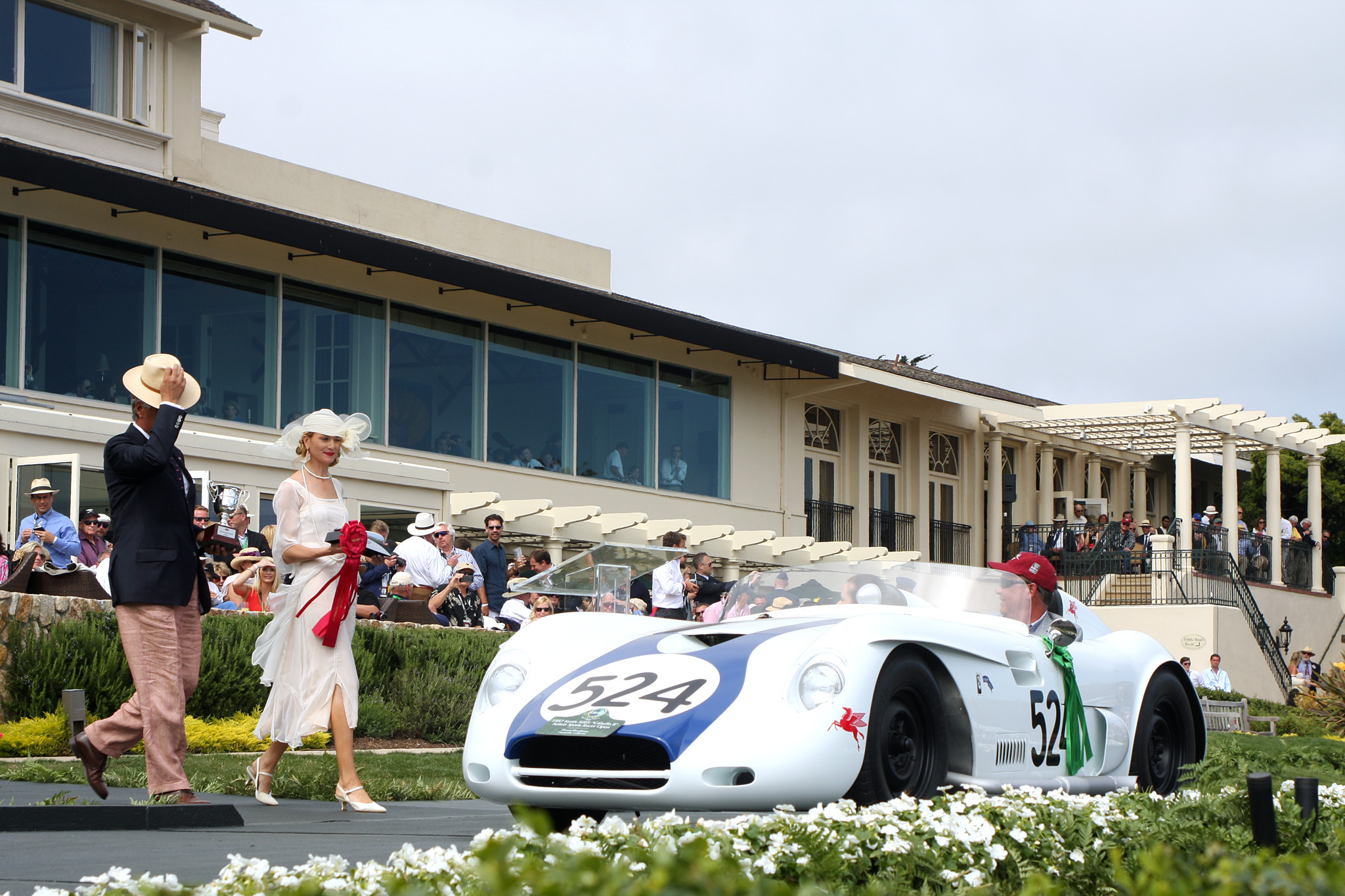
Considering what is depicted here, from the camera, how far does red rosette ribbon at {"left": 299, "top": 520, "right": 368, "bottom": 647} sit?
303 inches

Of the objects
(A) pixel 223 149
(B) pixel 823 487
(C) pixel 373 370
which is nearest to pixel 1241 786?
(C) pixel 373 370

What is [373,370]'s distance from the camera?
22594mm

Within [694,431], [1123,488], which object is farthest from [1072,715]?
[1123,488]

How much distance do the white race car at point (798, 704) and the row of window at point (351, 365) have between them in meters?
13.4

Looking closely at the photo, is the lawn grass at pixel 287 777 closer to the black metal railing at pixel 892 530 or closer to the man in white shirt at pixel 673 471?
the man in white shirt at pixel 673 471

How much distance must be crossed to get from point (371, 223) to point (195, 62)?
4440 millimetres

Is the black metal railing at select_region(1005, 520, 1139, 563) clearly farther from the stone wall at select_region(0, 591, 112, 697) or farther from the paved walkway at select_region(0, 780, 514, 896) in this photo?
the paved walkway at select_region(0, 780, 514, 896)

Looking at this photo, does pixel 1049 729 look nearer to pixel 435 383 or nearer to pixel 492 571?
pixel 492 571

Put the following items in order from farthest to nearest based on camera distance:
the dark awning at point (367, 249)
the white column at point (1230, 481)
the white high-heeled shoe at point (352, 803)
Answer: the white column at point (1230, 481) < the dark awning at point (367, 249) < the white high-heeled shoe at point (352, 803)

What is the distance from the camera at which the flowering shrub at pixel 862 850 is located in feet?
9.25

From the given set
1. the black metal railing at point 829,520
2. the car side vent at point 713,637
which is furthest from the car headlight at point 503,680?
the black metal railing at point 829,520

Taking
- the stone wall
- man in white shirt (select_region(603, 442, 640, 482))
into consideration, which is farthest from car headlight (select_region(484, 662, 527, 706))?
man in white shirt (select_region(603, 442, 640, 482))

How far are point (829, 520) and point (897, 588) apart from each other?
75.6 feet

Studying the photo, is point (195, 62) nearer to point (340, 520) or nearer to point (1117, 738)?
point (340, 520)
